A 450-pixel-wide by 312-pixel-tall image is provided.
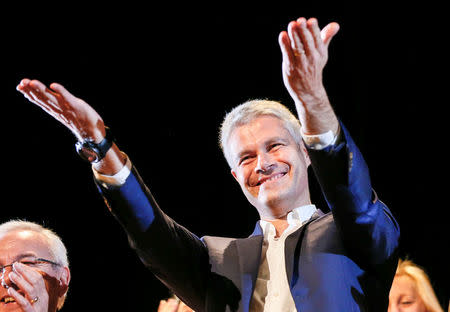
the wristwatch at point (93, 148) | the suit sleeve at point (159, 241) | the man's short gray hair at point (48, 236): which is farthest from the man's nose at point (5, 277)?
the wristwatch at point (93, 148)

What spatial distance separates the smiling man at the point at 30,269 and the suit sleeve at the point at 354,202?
1121mm

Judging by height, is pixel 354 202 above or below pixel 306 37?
below

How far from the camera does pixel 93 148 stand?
146 cm

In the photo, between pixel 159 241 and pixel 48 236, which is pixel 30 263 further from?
pixel 159 241

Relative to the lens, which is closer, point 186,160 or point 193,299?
point 193,299

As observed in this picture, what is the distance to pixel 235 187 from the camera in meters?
4.46

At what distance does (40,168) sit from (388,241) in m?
3.53

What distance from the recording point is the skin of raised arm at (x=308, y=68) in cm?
128

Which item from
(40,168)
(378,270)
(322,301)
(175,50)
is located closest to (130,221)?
(322,301)

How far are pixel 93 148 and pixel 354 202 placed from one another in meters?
0.68

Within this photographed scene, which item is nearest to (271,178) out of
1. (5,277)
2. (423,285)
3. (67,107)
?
(67,107)

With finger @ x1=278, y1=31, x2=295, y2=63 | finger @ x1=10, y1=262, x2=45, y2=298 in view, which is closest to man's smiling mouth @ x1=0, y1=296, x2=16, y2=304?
finger @ x1=10, y1=262, x2=45, y2=298

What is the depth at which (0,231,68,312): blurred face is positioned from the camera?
1966 millimetres

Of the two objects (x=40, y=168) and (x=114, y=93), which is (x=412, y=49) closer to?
(x=114, y=93)
